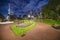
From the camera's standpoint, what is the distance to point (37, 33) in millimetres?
1703

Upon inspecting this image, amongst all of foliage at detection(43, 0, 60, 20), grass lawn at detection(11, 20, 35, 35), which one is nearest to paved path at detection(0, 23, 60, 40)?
grass lawn at detection(11, 20, 35, 35)

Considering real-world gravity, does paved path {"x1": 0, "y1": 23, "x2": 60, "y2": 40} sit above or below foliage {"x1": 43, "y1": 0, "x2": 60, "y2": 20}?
below

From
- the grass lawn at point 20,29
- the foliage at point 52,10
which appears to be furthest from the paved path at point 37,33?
the foliage at point 52,10

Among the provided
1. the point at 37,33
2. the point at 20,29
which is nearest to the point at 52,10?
the point at 37,33

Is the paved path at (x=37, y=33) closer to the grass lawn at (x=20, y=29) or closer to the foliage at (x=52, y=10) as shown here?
the grass lawn at (x=20, y=29)

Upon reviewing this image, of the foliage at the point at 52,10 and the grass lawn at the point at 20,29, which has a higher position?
the foliage at the point at 52,10

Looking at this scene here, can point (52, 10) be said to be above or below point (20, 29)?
above

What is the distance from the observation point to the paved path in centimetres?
168

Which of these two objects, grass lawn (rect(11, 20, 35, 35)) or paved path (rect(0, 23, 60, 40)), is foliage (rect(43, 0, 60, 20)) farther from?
grass lawn (rect(11, 20, 35, 35))

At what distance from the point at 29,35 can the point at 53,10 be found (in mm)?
616

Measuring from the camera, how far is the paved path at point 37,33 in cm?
168

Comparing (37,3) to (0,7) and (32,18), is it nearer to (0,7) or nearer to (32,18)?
(32,18)

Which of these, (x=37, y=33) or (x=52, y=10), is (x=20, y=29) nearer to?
(x=37, y=33)

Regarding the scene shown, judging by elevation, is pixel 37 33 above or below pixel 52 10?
below
